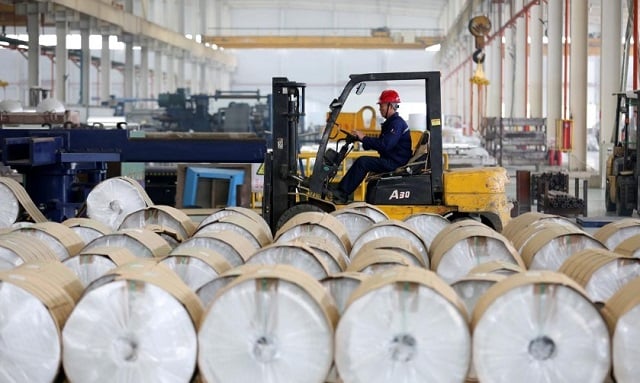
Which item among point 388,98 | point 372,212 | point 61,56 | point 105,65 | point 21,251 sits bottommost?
point 21,251

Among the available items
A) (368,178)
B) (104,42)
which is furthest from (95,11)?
(368,178)

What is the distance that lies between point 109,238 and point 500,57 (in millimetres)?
27859

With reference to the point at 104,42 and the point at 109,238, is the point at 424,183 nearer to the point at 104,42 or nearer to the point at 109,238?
the point at 109,238

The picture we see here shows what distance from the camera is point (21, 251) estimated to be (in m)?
7.34

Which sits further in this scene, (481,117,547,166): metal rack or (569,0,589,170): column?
(481,117,547,166): metal rack

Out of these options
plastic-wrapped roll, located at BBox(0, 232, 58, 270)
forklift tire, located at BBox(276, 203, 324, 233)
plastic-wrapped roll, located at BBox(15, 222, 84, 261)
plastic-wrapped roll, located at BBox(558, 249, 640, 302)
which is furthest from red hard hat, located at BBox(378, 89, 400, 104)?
plastic-wrapped roll, located at BBox(558, 249, 640, 302)

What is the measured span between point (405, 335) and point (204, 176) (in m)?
11.9

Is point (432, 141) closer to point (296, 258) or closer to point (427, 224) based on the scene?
point (427, 224)

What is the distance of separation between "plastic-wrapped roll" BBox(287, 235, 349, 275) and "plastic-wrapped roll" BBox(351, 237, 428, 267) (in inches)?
3.8

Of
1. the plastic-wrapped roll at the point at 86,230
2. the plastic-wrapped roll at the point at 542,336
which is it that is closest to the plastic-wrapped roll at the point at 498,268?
the plastic-wrapped roll at the point at 542,336

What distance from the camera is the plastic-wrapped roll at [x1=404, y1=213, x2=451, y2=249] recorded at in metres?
9.39

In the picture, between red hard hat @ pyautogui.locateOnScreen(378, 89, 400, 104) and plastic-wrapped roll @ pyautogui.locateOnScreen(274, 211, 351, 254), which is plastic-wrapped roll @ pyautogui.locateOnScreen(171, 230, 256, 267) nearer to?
plastic-wrapped roll @ pyautogui.locateOnScreen(274, 211, 351, 254)

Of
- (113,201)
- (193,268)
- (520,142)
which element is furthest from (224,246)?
(520,142)

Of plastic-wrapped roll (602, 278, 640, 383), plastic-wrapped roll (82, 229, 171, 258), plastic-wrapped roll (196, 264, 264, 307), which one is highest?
plastic-wrapped roll (82, 229, 171, 258)
